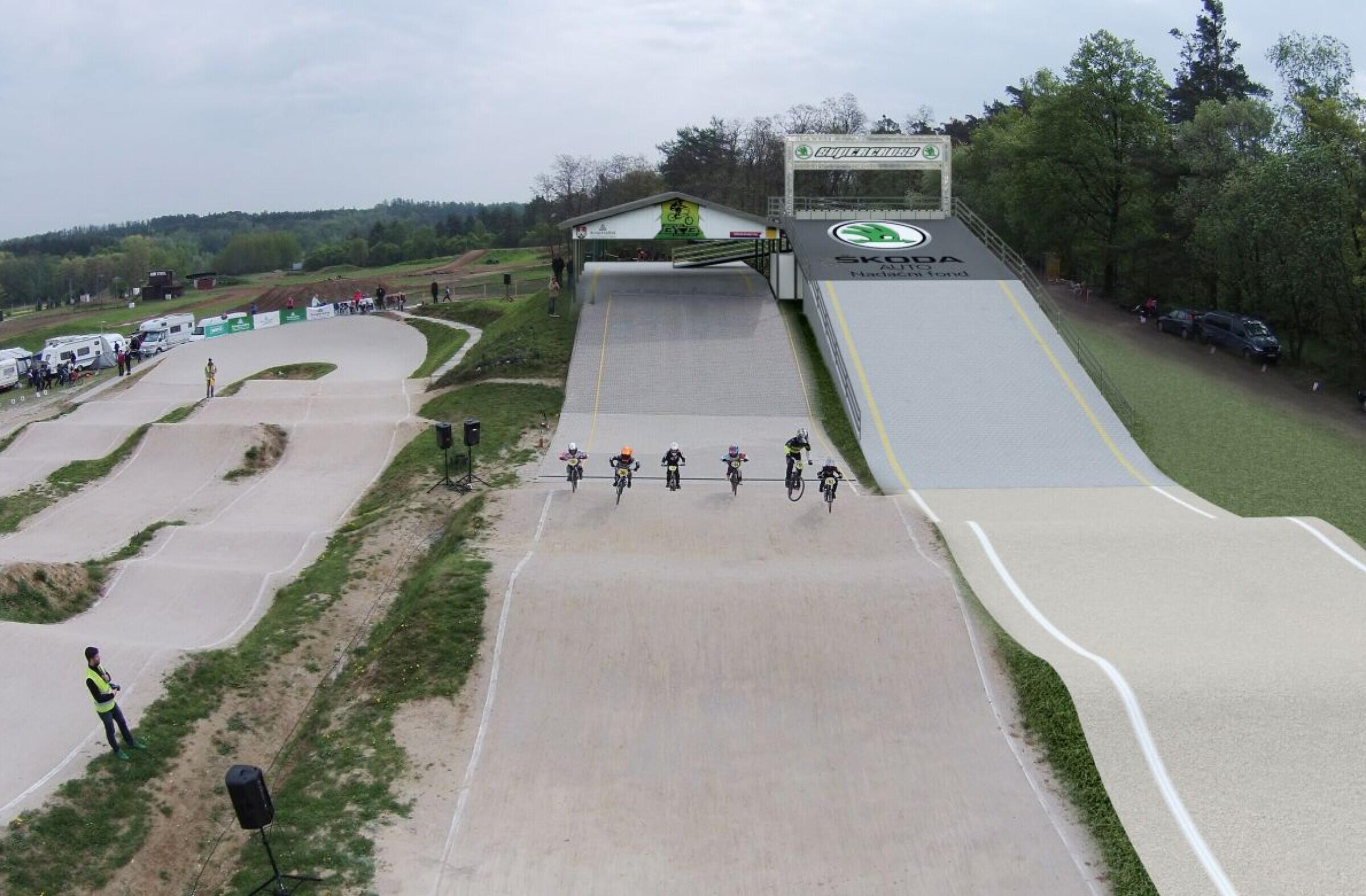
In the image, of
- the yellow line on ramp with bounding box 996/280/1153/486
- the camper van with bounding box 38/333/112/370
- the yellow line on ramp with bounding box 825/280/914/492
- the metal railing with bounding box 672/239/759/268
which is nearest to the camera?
the yellow line on ramp with bounding box 825/280/914/492

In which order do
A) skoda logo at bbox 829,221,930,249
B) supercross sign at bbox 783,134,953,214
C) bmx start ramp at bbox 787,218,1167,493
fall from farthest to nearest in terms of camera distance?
supercross sign at bbox 783,134,953,214 < skoda logo at bbox 829,221,930,249 < bmx start ramp at bbox 787,218,1167,493

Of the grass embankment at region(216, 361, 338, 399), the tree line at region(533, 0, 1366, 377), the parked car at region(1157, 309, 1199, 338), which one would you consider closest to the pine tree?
the tree line at region(533, 0, 1366, 377)

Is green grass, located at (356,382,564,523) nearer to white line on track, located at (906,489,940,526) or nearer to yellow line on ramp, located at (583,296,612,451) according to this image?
yellow line on ramp, located at (583,296,612,451)

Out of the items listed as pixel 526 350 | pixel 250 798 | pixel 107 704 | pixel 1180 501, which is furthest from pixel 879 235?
pixel 250 798

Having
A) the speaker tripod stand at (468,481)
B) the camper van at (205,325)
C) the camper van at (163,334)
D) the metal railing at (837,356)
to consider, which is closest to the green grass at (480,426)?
the speaker tripod stand at (468,481)

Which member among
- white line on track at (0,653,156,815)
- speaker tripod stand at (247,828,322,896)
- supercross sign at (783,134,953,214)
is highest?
supercross sign at (783,134,953,214)

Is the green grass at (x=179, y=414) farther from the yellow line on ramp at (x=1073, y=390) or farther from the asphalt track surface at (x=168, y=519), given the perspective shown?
the yellow line on ramp at (x=1073, y=390)
